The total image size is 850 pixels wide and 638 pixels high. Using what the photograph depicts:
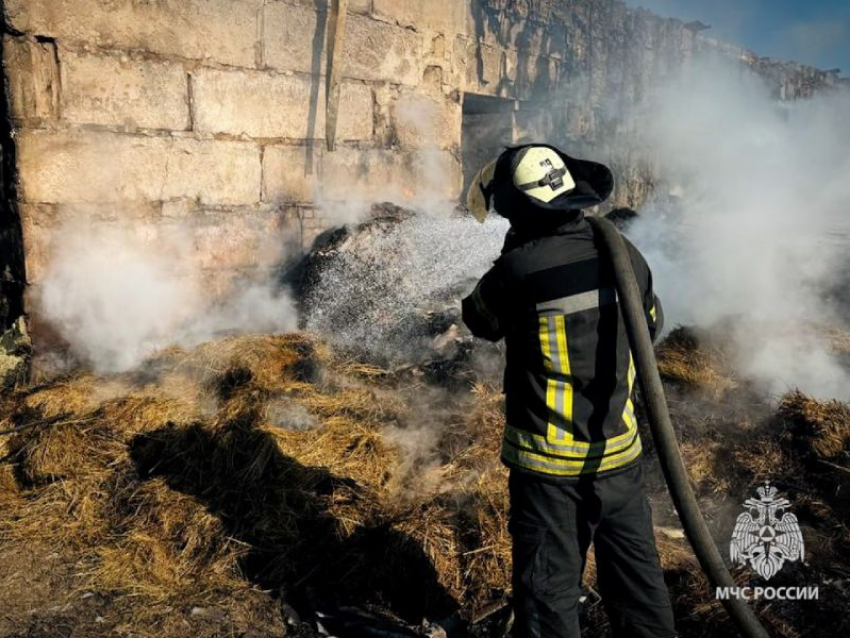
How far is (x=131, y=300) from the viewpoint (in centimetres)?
612

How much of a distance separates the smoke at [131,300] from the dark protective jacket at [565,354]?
4350 millimetres

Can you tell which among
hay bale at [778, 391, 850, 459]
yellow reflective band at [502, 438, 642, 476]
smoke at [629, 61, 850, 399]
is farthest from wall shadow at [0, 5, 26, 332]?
hay bale at [778, 391, 850, 459]

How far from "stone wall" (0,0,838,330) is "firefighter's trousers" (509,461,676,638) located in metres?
4.97

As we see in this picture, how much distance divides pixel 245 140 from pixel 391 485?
14.1ft

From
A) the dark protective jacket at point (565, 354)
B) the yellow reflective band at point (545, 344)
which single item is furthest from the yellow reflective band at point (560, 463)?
the yellow reflective band at point (545, 344)

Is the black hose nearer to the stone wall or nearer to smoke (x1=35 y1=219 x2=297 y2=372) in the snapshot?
smoke (x1=35 y1=219 x2=297 y2=372)

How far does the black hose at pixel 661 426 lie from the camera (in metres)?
2.41

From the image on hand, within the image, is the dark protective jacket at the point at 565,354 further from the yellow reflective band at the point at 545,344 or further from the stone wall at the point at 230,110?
the stone wall at the point at 230,110

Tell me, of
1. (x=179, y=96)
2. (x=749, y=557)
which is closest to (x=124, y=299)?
(x=179, y=96)

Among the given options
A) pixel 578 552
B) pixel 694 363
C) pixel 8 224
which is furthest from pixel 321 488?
pixel 8 224

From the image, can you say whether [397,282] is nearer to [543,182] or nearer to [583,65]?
[543,182]

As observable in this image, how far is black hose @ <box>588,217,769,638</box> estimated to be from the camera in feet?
7.91

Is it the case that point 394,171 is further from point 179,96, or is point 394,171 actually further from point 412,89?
point 179,96

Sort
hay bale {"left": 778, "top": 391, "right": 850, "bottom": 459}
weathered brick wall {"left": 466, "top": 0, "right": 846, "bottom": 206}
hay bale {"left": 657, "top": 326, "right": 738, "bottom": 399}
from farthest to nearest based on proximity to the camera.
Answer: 1. weathered brick wall {"left": 466, "top": 0, "right": 846, "bottom": 206}
2. hay bale {"left": 657, "top": 326, "right": 738, "bottom": 399}
3. hay bale {"left": 778, "top": 391, "right": 850, "bottom": 459}
